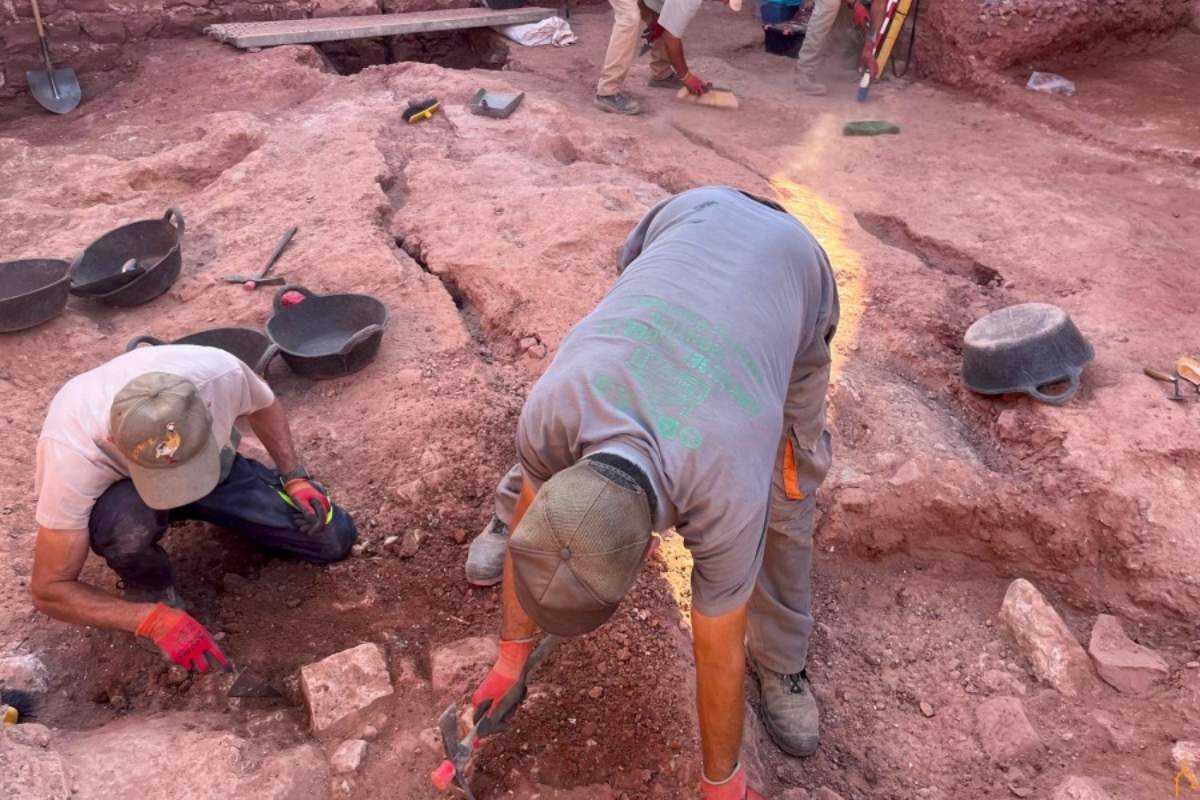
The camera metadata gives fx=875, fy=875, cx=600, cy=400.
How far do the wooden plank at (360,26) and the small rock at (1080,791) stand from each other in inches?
263

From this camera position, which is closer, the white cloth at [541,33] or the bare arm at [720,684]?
the bare arm at [720,684]

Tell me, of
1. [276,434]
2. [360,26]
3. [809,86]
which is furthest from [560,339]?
[360,26]

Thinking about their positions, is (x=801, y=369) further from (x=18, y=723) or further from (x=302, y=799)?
(x=18, y=723)

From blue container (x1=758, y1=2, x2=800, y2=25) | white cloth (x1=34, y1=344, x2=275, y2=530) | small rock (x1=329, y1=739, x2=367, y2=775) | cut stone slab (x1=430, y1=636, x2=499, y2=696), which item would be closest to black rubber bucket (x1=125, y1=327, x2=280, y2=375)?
white cloth (x1=34, y1=344, x2=275, y2=530)

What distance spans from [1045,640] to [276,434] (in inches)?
97.3

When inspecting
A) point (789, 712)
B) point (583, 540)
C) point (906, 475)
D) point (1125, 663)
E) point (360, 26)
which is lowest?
point (789, 712)

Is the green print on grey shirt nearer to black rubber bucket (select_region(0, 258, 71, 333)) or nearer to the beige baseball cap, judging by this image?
the beige baseball cap

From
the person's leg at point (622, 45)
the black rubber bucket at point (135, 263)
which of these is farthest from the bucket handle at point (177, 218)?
the person's leg at point (622, 45)

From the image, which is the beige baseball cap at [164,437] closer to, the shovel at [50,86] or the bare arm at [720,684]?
the bare arm at [720,684]

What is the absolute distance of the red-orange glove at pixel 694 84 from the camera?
6168 millimetres

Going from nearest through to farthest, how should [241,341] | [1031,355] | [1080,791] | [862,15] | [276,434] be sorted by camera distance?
[1080,791], [276,434], [1031,355], [241,341], [862,15]

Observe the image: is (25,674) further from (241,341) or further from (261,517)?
(241,341)

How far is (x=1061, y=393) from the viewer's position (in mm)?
3248

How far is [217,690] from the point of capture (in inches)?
97.4
